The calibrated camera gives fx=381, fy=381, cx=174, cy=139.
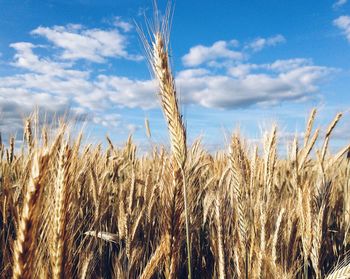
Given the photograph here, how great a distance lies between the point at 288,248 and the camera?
273 cm

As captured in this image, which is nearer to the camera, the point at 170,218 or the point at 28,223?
the point at 28,223

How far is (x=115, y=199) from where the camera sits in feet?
12.6

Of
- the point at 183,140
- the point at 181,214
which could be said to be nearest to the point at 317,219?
the point at 181,214

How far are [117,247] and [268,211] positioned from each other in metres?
1.44

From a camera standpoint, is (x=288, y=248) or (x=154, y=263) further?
(x=288, y=248)

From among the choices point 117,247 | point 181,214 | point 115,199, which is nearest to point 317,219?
point 181,214

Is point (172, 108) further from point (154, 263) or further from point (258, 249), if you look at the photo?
point (258, 249)

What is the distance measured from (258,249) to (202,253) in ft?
2.68

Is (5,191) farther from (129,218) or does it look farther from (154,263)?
(154,263)

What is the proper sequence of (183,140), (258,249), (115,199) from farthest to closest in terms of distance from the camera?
(115,199), (258,249), (183,140)

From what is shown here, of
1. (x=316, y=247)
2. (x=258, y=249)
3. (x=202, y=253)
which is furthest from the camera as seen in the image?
(x=202, y=253)

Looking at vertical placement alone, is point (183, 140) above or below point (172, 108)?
below

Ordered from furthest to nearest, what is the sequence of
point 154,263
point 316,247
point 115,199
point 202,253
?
point 115,199, point 202,253, point 316,247, point 154,263

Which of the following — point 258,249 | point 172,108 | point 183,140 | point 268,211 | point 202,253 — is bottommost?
point 202,253
